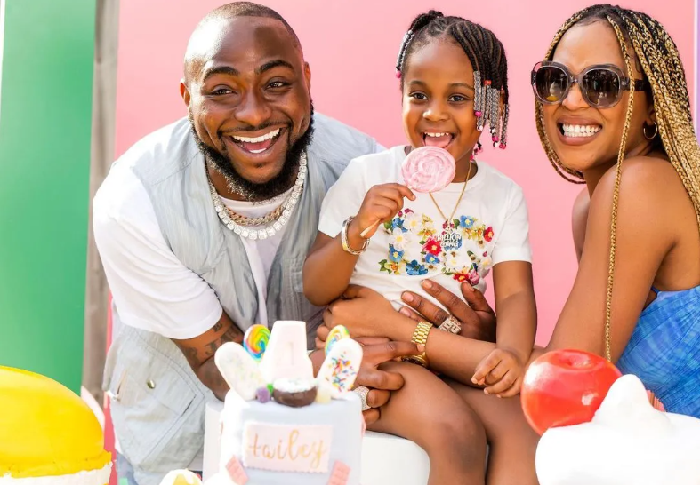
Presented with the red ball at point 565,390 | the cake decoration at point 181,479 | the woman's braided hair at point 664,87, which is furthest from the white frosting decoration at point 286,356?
the woman's braided hair at point 664,87

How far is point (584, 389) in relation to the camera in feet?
5.69

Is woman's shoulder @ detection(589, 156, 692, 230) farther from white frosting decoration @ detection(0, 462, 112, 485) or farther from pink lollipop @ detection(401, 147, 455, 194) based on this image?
white frosting decoration @ detection(0, 462, 112, 485)

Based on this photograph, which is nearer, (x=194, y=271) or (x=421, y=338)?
(x=421, y=338)

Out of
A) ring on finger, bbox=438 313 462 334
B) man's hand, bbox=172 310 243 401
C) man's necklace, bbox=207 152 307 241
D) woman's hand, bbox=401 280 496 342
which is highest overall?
man's necklace, bbox=207 152 307 241

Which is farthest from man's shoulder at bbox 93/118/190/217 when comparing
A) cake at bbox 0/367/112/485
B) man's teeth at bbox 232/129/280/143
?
cake at bbox 0/367/112/485

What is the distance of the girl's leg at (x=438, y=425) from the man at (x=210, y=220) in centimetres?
16

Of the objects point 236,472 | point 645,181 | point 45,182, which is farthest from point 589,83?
point 45,182

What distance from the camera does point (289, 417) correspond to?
179 centimetres

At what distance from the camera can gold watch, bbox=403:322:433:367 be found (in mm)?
2859

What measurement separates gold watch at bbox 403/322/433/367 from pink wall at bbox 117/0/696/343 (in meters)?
1.69

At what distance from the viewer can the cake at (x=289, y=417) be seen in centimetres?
179

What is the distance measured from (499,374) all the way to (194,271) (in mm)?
1194

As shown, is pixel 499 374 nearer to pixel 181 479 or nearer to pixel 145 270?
pixel 181 479

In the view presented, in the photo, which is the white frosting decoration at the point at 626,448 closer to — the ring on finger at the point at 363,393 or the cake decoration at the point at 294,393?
the cake decoration at the point at 294,393
